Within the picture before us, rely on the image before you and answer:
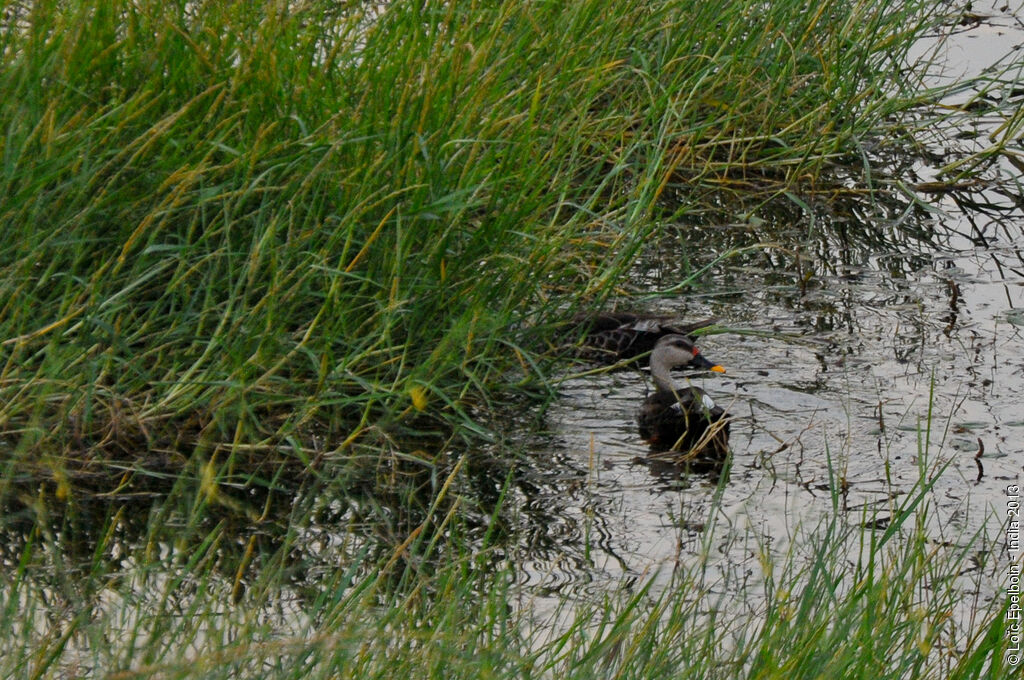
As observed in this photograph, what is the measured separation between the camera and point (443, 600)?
4.03 m

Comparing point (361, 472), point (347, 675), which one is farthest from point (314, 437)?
point (347, 675)

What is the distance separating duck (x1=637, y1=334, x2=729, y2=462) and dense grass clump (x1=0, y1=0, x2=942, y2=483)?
0.41 metres

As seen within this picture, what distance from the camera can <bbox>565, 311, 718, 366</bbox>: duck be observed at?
6.73 meters

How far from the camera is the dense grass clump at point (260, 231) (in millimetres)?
5289

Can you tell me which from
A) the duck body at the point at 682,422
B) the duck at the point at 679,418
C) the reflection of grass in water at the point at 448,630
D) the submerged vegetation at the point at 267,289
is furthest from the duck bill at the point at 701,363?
the reflection of grass in water at the point at 448,630

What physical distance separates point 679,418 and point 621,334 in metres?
0.79

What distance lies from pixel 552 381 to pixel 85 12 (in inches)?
85.4

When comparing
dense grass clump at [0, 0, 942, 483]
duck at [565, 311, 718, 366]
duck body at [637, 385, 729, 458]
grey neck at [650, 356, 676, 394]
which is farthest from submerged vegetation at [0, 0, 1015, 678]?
duck body at [637, 385, 729, 458]

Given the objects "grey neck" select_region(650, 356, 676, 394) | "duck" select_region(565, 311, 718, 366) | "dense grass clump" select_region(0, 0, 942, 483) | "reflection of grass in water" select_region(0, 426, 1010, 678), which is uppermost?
"dense grass clump" select_region(0, 0, 942, 483)

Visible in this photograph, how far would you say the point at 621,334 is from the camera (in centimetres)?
680

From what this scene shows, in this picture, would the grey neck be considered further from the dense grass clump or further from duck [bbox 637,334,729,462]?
the dense grass clump

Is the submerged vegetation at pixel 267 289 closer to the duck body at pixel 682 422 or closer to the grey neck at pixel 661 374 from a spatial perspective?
the grey neck at pixel 661 374

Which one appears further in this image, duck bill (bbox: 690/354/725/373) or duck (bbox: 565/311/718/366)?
duck (bbox: 565/311/718/366)

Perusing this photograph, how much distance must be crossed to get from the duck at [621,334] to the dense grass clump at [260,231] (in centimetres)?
27
